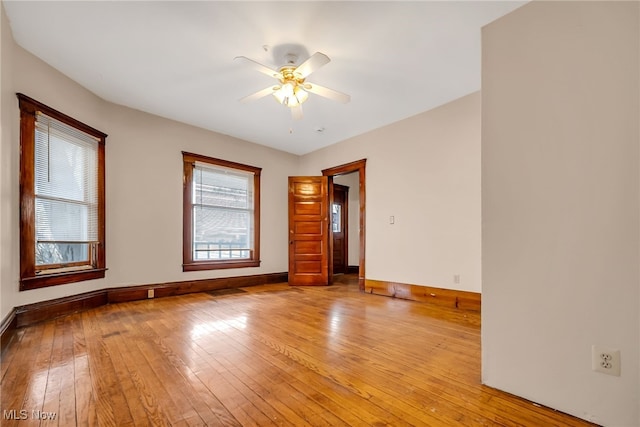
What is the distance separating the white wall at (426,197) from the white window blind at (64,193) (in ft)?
13.1

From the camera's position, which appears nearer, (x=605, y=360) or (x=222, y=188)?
(x=605, y=360)

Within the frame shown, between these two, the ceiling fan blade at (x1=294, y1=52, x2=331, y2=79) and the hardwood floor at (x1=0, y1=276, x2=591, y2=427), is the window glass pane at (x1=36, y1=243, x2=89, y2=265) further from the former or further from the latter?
the ceiling fan blade at (x1=294, y1=52, x2=331, y2=79)

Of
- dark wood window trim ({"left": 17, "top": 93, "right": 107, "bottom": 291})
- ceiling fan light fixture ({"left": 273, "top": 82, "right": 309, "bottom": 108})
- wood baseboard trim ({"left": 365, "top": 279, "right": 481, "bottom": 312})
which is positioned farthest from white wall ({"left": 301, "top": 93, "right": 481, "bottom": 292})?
dark wood window trim ({"left": 17, "top": 93, "right": 107, "bottom": 291})

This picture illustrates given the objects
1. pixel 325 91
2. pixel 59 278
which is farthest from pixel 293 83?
pixel 59 278

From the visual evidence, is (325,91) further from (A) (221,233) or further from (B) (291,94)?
(A) (221,233)

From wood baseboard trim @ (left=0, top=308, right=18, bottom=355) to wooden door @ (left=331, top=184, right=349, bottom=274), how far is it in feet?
18.7

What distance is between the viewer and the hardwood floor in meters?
1.43

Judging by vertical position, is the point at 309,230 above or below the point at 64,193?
below

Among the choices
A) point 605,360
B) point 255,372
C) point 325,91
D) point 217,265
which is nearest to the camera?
point 605,360

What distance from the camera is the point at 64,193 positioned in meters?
3.23

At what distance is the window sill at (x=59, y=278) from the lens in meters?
2.82

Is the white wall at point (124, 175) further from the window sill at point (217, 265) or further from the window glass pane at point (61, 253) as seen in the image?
the window glass pane at point (61, 253)

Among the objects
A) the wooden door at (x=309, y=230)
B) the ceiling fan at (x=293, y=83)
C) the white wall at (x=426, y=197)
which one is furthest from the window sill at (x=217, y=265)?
the ceiling fan at (x=293, y=83)

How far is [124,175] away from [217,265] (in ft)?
6.49
